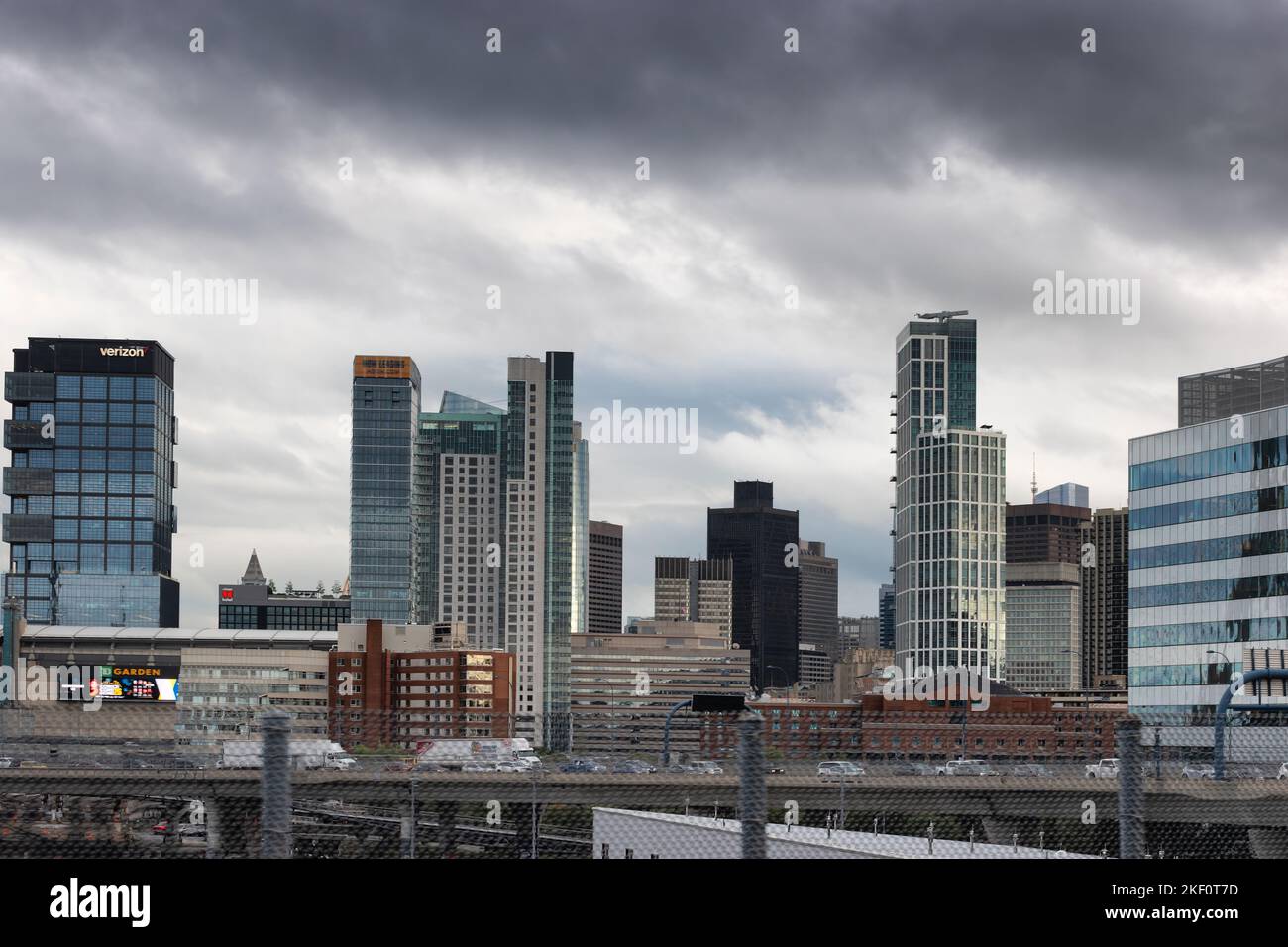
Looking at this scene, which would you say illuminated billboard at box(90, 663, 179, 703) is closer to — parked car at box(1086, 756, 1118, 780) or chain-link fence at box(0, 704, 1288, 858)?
parked car at box(1086, 756, 1118, 780)

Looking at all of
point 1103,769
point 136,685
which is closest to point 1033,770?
point 1103,769

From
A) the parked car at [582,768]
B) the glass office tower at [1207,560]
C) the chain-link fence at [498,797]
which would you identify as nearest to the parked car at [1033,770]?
the chain-link fence at [498,797]

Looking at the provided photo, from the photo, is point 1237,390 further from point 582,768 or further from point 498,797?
point 498,797

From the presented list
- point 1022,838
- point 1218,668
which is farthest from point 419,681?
point 1022,838

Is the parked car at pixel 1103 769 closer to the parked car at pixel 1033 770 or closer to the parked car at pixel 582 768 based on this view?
the parked car at pixel 1033 770

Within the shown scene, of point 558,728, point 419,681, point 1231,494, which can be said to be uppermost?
point 1231,494
